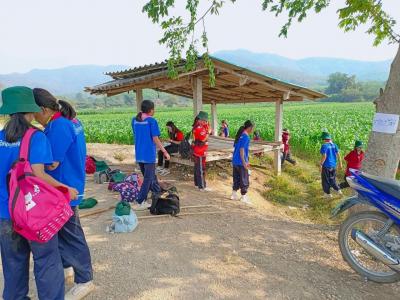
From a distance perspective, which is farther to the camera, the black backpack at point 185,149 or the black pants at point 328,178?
the black backpack at point 185,149

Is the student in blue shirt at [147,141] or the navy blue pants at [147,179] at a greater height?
the student in blue shirt at [147,141]

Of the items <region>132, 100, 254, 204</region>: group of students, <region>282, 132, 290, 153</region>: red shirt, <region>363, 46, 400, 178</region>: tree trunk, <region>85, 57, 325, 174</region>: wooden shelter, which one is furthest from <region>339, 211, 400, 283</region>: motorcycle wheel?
<region>282, 132, 290, 153</region>: red shirt

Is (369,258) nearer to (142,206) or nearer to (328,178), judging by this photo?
(142,206)

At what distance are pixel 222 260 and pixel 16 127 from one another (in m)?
2.63

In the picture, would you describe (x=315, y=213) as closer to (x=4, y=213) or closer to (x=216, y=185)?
(x=216, y=185)

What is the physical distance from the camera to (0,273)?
358 cm

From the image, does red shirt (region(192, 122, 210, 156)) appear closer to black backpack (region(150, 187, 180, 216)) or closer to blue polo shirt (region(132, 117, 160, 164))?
blue polo shirt (region(132, 117, 160, 164))

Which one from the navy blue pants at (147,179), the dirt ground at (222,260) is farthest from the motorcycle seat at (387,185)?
the navy blue pants at (147,179)

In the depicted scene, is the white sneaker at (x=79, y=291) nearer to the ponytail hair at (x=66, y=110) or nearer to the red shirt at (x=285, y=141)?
the ponytail hair at (x=66, y=110)

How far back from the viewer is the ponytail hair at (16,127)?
7.48 ft

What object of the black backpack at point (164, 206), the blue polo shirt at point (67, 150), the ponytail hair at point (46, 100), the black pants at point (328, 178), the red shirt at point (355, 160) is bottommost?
the black pants at point (328, 178)

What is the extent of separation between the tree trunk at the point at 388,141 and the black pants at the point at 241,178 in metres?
3.03

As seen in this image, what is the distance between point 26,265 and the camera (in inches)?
101

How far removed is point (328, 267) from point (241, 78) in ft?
18.6
